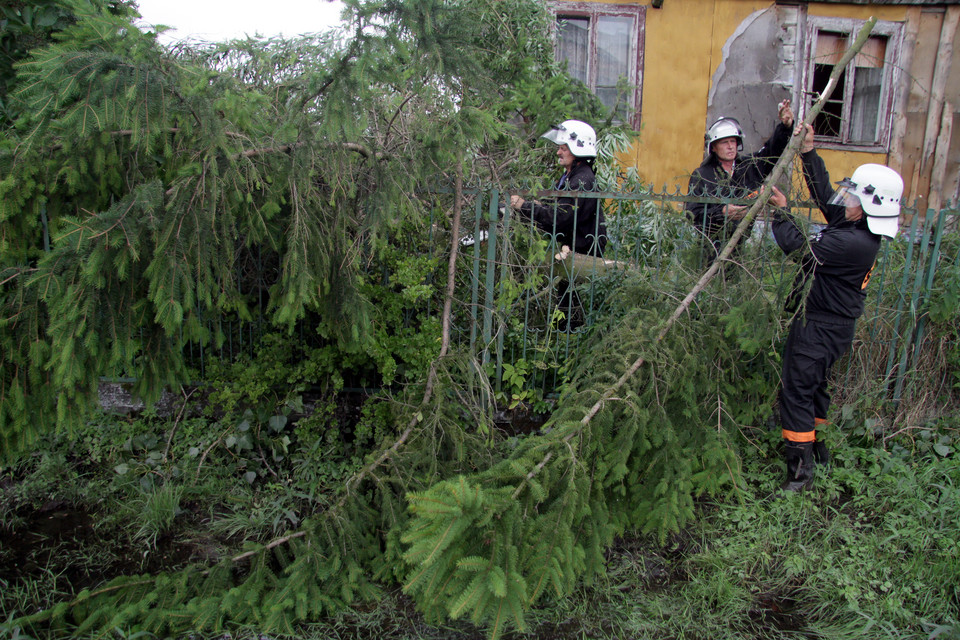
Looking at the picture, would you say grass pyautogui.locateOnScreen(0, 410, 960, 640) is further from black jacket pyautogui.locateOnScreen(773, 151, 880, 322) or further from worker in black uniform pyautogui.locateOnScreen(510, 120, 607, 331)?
worker in black uniform pyautogui.locateOnScreen(510, 120, 607, 331)

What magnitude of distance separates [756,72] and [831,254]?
590 centimetres

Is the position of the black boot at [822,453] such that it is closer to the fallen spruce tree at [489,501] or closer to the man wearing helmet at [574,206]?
the fallen spruce tree at [489,501]

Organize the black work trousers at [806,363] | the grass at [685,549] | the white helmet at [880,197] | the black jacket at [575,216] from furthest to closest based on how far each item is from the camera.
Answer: the black jacket at [575,216], the black work trousers at [806,363], the white helmet at [880,197], the grass at [685,549]

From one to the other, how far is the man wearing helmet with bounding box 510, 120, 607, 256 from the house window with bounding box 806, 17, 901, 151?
547 centimetres

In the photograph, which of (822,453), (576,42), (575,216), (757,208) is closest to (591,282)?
(575,216)

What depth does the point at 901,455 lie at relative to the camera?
427 centimetres

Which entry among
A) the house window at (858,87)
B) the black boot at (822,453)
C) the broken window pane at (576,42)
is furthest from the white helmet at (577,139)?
the house window at (858,87)

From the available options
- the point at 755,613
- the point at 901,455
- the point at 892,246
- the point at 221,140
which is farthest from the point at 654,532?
the point at 221,140

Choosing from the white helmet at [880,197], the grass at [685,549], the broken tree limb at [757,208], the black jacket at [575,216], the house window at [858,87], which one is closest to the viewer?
the grass at [685,549]

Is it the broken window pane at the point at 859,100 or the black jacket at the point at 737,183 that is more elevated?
the broken window pane at the point at 859,100

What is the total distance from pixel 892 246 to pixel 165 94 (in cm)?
466

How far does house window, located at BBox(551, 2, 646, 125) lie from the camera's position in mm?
8312

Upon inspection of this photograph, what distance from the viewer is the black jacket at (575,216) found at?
428 centimetres

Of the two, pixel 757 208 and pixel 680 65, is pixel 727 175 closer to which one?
pixel 757 208
